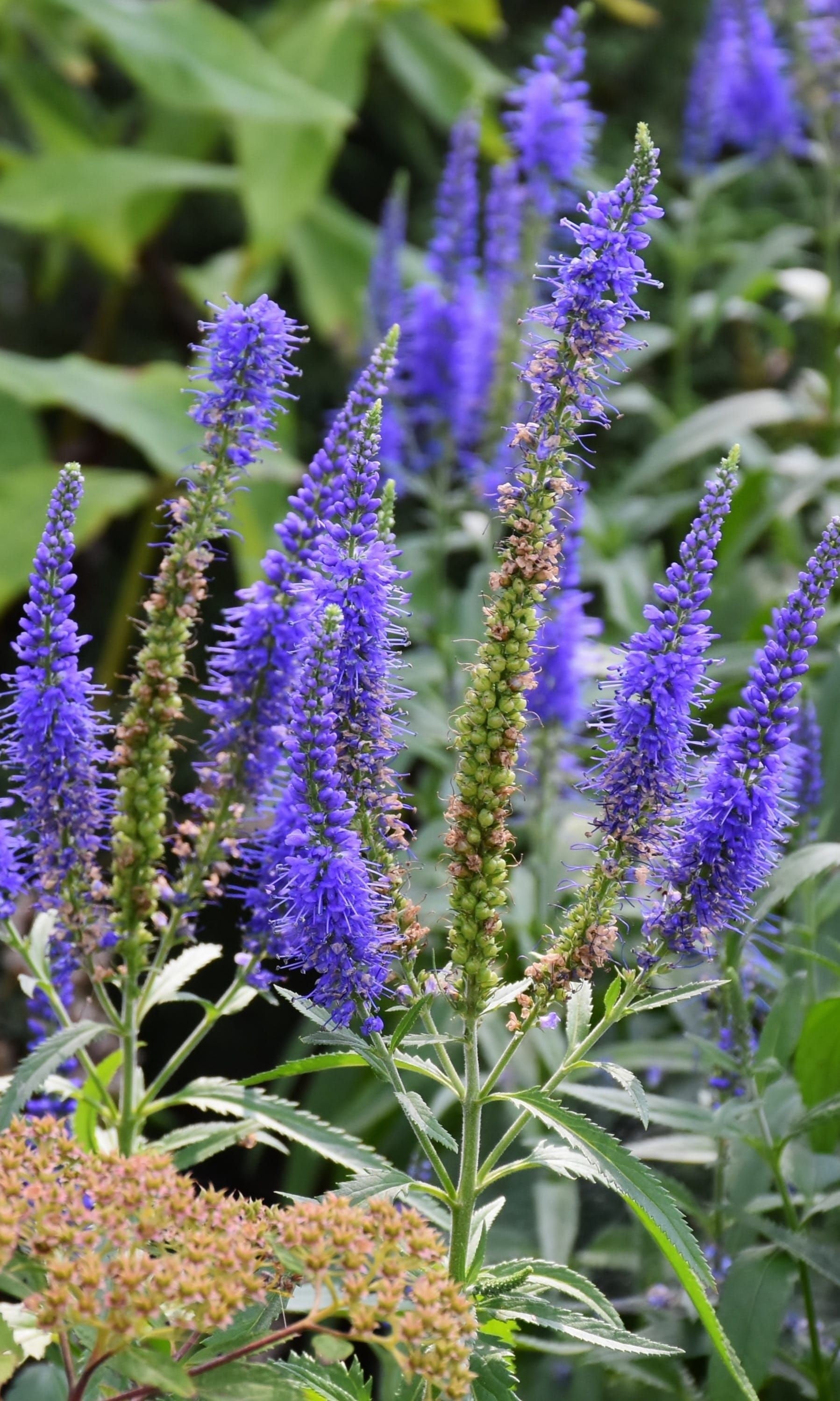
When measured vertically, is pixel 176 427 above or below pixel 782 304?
below

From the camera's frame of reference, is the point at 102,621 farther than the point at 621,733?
Yes

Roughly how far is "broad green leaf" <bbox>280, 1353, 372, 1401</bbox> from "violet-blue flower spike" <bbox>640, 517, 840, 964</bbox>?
17.3 inches

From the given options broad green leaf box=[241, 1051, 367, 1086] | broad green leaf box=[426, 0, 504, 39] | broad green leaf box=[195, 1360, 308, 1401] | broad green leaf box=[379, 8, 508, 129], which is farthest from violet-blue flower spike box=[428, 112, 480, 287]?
broad green leaf box=[195, 1360, 308, 1401]

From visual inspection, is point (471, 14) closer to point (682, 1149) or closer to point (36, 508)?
point (36, 508)

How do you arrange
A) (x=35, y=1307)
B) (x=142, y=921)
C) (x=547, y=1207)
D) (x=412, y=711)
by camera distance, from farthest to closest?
(x=412, y=711), (x=547, y=1207), (x=142, y=921), (x=35, y=1307)

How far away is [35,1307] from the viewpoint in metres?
1.01

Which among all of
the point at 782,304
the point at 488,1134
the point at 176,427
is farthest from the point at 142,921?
the point at 782,304

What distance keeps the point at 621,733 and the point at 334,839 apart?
0.82ft

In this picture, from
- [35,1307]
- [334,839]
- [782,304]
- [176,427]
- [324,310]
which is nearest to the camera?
[35,1307]

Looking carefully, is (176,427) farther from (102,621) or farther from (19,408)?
(102,621)

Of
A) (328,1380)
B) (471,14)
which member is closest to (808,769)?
(328,1380)

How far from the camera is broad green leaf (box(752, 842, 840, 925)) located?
62.4 inches

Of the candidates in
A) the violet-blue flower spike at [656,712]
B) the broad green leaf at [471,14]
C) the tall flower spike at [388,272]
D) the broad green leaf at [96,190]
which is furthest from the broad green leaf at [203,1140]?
the broad green leaf at [471,14]

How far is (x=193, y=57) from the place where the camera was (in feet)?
12.8
